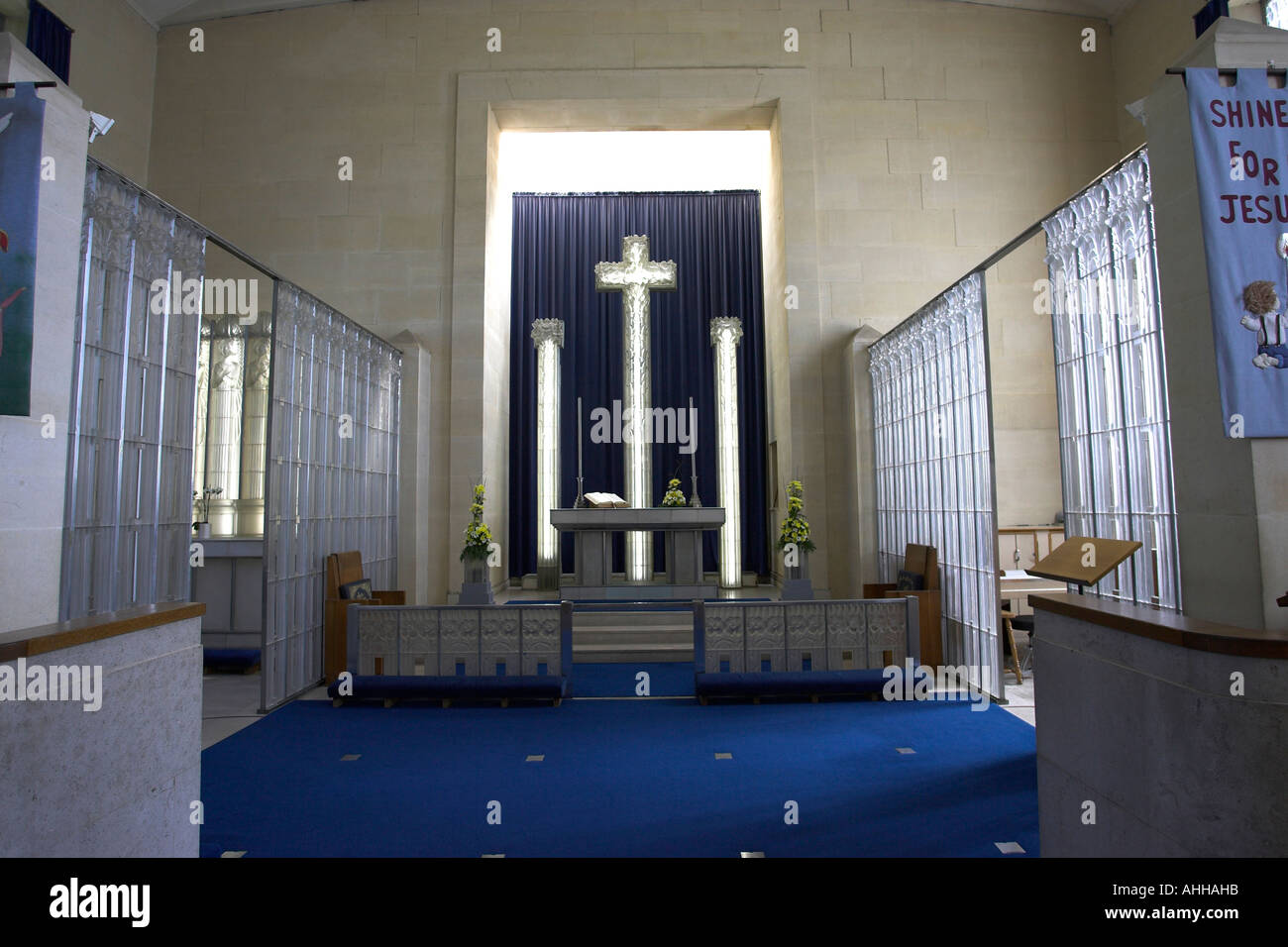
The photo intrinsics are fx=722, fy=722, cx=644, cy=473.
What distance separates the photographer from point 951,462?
21.2 feet

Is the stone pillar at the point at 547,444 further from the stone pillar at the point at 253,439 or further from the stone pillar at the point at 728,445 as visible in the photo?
the stone pillar at the point at 253,439

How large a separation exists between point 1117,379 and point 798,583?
3.83m

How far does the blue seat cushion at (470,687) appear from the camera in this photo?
555 centimetres

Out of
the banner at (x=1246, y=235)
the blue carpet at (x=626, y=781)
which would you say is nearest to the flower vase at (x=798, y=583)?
the blue carpet at (x=626, y=781)

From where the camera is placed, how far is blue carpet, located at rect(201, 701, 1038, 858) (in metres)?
3.30

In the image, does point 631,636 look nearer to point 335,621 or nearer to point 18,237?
point 335,621

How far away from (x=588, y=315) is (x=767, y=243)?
315 centimetres

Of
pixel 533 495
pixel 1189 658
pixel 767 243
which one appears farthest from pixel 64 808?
pixel 767 243

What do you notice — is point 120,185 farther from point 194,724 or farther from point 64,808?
point 64,808

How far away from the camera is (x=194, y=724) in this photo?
284 centimetres

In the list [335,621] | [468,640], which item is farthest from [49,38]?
[468,640]

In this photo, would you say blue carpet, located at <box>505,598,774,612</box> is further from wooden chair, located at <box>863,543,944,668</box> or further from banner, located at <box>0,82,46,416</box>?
banner, located at <box>0,82,46,416</box>

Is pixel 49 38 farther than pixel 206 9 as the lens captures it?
No

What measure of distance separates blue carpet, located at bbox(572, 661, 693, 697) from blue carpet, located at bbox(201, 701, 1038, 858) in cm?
43
